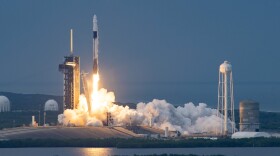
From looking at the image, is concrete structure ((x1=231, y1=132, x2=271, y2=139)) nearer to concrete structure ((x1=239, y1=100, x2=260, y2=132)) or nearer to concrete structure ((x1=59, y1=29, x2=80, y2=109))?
concrete structure ((x1=239, y1=100, x2=260, y2=132))

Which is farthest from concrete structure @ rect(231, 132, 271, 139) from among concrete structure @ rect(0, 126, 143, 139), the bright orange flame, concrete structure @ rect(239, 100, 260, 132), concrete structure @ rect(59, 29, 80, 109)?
concrete structure @ rect(59, 29, 80, 109)

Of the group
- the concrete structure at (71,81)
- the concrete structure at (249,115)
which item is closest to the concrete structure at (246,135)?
the concrete structure at (249,115)

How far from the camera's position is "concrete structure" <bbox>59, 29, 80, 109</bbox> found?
175m

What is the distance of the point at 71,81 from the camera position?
175500mm

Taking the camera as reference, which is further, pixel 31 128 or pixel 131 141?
pixel 31 128

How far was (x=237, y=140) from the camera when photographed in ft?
533

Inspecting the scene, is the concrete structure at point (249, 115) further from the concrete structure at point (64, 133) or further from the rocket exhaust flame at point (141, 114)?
the concrete structure at point (64, 133)

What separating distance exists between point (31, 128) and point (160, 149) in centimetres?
2518

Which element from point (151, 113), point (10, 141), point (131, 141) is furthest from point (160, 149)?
point (151, 113)

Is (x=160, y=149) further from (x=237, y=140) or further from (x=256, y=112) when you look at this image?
(x=256, y=112)

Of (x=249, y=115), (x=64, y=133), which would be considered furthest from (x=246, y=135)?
(x=64, y=133)

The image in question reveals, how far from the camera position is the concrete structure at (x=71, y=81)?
175375mm

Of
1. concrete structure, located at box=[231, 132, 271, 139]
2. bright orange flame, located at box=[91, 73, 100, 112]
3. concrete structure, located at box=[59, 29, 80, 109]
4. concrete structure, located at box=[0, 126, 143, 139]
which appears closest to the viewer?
concrete structure, located at box=[0, 126, 143, 139]

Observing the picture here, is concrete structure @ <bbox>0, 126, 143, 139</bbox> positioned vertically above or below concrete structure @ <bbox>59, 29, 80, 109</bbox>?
below
